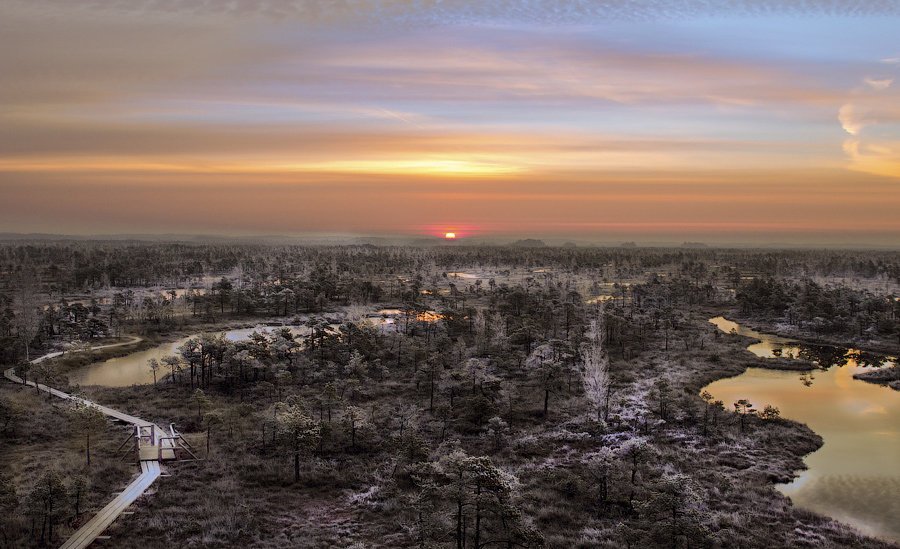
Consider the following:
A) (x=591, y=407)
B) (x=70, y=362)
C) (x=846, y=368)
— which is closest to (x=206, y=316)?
(x=70, y=362)

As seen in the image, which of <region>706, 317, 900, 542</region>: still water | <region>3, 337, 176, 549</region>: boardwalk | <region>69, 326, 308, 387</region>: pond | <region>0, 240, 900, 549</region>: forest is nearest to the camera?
<region>3, 337, 176, 549</region>: boardwalk

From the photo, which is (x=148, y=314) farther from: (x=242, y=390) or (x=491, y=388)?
(x=491, y=388)

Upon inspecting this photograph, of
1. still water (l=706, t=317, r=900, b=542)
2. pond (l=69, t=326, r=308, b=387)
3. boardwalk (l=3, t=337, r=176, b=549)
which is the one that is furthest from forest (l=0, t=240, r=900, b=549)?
pond (l=69, t=326, r=308, b=387)

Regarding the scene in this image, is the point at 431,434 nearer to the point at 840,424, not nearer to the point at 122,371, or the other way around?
the point at 840,424

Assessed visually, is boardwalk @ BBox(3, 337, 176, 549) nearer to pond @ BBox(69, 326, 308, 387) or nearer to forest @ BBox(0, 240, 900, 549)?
forest @ BBox(0, 240, 900, 549)

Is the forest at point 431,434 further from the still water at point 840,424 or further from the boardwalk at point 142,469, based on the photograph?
the still water at point 840,424

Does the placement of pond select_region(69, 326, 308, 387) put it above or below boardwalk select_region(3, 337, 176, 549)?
below
